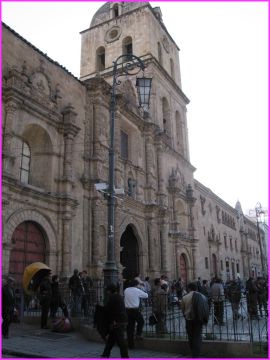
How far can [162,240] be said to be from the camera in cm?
2562

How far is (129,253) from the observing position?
78.4 feet

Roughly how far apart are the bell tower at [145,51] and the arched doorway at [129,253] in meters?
8.54

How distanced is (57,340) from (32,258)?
6802 mm

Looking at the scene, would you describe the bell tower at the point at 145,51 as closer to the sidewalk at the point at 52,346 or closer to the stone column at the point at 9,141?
the stone column at the point at 9,141

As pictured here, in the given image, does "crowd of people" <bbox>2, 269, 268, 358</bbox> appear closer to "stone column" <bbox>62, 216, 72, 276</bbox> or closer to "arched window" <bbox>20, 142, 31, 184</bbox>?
"stone column" <bbox>62, 216, 72, 276</bbox>

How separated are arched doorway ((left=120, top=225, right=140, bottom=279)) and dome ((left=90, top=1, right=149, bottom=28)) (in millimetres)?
19688

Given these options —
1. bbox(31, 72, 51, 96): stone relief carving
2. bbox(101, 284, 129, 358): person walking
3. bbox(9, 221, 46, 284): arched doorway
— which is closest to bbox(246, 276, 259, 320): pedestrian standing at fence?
bbox(101, 284, 129, 358): person walking

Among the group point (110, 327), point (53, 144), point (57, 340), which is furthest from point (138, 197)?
point (110, 327)

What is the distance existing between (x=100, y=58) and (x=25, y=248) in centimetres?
2201

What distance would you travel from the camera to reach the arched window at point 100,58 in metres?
33.0

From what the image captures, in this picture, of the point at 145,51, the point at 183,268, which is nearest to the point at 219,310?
the point at 183,268

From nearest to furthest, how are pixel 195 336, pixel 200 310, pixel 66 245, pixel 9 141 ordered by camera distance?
1. pixel 200 310
2. pixel 195 336
3. pixel 9 141
4. pixel 66 245

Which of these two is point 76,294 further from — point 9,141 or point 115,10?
point 115,10

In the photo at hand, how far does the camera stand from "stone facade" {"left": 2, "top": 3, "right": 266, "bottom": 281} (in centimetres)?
1686
